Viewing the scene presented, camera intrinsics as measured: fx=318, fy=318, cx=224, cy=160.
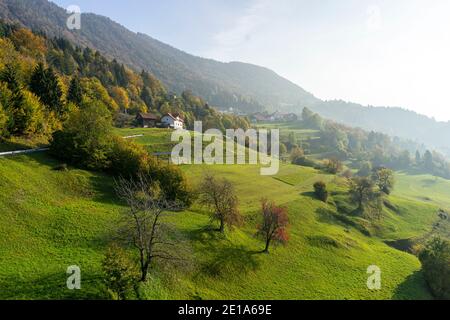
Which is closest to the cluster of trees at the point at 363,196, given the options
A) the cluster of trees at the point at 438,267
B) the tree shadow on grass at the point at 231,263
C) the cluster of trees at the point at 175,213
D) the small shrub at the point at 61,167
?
the cluster of trees at the point at 438,267

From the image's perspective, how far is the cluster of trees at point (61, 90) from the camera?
58.1 m

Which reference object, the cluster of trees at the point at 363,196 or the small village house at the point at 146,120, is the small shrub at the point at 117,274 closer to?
the cluster of trees at the point at 363,196

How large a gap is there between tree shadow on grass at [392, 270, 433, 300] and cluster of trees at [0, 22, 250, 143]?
212 feet

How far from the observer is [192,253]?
38312 millimetres

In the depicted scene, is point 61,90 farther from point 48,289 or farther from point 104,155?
point 48,289

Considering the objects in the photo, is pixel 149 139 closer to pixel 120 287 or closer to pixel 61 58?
pixel 120 287

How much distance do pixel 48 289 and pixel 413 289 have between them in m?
46.6

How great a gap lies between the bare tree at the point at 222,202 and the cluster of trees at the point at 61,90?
3479 cm

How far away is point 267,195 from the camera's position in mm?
67812

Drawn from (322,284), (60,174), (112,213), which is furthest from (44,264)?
(322,284)
